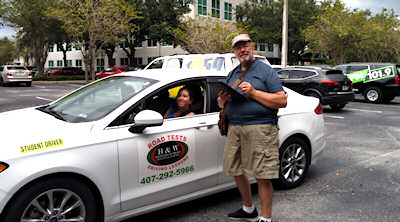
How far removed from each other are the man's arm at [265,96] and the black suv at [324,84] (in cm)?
939

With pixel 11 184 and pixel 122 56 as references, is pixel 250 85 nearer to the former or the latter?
pixel 11 184

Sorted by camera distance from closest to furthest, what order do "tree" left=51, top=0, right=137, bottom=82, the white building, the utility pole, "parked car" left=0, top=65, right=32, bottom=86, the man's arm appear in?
the man's arm → the utility pole → "tree" left=51, top=0, right=137, bottom=82 → "parked car" left=0, top=65, right=32, bottom=86 → the white building

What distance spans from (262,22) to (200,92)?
143ft

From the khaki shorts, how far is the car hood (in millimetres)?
1302

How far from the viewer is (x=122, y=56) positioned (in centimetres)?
5216

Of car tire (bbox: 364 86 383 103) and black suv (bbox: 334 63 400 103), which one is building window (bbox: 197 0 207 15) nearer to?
black suv (bbox: 334 63 400 103)

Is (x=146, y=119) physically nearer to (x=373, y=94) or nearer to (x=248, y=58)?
(x=248, y=58)

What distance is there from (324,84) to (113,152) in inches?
400

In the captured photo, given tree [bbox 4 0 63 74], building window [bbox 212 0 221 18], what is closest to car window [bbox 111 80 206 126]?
tree [bbox 4 0 63 74]

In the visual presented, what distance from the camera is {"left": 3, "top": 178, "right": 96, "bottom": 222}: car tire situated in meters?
2.48

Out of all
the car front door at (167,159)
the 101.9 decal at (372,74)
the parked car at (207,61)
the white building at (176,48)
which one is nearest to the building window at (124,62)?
the white building at (176,48)

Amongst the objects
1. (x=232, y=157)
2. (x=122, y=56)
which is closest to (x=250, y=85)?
(x=232, y=157)

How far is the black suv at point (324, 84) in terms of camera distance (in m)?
11.7

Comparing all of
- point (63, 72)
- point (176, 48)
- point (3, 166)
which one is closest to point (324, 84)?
point (3, 166)
